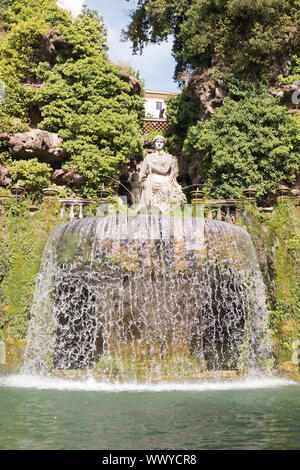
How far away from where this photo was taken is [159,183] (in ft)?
37.9

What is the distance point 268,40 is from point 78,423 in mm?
15291

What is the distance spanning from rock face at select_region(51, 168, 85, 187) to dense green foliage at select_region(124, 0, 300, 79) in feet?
21.5

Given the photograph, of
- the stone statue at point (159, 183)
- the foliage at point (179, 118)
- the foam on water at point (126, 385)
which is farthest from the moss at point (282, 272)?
the foliage at point (179, 118)

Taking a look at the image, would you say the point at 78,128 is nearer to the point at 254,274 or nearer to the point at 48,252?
the point at 48,252

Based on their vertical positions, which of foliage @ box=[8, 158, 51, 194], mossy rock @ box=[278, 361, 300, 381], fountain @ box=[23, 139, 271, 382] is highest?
foliage @ box=[8, 158, 51, 194]

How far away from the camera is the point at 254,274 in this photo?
31.4ft

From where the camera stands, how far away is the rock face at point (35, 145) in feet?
56.2

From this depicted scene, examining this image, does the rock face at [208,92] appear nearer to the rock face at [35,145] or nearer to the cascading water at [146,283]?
the rock face at [35,145]

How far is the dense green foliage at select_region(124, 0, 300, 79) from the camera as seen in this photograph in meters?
16.5

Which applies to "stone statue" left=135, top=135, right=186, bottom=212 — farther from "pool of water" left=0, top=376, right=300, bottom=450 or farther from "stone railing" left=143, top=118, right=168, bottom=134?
"stone railing" left=143, top=118, right=168, bottom=134

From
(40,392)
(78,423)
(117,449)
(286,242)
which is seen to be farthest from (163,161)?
(117,449)

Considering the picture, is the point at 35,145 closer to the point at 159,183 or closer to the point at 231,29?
the point at 159,183

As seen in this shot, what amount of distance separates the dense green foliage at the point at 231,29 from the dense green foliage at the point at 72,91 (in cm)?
293

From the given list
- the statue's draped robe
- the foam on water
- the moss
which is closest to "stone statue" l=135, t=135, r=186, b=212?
the statue's draped robe
